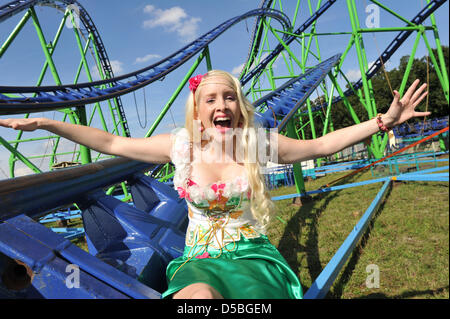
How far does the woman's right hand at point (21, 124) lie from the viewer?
1.18 metres

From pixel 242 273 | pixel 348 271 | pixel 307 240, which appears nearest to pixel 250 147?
pixel 242 273

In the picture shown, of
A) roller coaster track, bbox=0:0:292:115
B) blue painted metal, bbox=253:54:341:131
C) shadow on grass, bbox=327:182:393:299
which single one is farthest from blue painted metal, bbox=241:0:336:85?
shadow on grass, bbox=327:182:393:299

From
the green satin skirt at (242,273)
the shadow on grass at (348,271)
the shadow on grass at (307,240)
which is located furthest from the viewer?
the shadow on grass at (307,240)

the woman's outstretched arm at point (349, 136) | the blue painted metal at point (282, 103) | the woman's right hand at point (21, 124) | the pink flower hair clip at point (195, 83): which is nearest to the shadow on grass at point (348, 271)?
the woman's outstretched arm at point (349, 136)

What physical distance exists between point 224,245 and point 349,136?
76 centimetres

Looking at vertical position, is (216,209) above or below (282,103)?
below

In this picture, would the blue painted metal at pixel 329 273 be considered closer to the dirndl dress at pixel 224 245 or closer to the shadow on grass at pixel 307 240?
the dirndl dress at pixel 224 245

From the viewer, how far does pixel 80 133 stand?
1363 mm

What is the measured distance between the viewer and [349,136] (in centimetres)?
140

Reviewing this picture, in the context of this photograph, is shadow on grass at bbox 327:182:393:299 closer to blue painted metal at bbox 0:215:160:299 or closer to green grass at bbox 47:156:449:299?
green grass at bbox 47:156:449:299

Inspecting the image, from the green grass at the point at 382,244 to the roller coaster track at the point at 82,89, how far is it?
387cm

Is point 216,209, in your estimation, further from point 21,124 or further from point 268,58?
point 268,58

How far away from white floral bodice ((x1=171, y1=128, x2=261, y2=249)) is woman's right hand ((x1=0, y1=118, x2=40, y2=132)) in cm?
60
